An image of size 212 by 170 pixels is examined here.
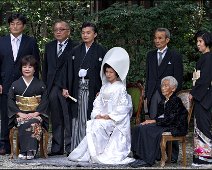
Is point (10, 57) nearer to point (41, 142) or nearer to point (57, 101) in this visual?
point (57, 101)

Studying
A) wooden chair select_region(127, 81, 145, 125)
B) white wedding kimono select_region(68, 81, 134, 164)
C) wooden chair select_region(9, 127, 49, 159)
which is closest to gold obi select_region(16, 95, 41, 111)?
wooden chair select_region(9, 127, 49, 159)

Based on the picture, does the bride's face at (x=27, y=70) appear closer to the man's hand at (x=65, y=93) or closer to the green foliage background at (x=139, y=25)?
the man's hand at (x=65, y=93)

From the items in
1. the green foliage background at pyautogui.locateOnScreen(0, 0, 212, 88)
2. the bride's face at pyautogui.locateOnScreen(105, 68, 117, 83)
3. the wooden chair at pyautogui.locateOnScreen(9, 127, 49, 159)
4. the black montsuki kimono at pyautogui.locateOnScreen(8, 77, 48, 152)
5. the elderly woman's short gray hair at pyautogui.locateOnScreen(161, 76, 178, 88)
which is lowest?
the wooden chair at pyautogui.locateOnScreen(9, 127, 49, 159)

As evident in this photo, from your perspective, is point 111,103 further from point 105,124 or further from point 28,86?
point 28,86

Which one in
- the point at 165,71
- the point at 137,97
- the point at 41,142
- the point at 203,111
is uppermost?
the point at 165,71

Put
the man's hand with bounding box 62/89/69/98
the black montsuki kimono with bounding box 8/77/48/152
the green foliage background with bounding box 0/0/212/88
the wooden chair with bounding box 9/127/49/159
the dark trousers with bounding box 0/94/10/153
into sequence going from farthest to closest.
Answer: the green foliage background with bounding box 0/0/212/88 → the dark trousers with bounding box 0/94/10/153 → the man's hand with bounding box 62/89/69/98 → the wooden chair with bounding box 9/127/49/159 → the black montsuki kimono with bounding box 8/77/48/152

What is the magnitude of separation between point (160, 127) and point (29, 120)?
1.81 metres

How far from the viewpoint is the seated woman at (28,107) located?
7.45 metres

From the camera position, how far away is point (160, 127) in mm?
7242

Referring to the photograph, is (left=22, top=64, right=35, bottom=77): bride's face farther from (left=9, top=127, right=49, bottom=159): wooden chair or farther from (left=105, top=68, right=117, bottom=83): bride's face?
(left=105, top=68, right=117, bottom=83): bride's face

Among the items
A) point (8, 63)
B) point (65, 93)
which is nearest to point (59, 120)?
point (65, 93)

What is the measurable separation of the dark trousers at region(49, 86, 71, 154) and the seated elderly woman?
44.2 inches

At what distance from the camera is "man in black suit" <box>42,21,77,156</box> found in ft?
26.3

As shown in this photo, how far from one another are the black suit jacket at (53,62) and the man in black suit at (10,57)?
0.18 meters
